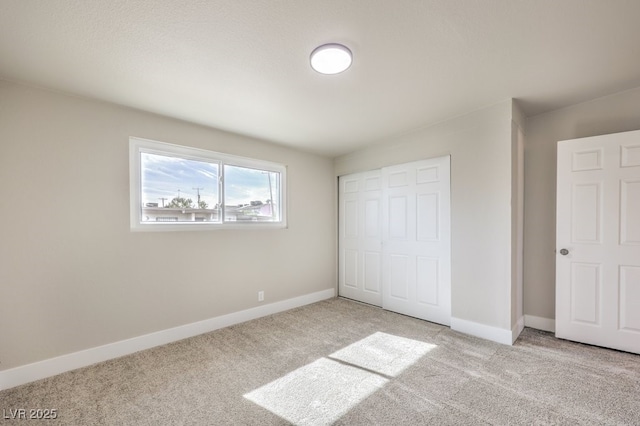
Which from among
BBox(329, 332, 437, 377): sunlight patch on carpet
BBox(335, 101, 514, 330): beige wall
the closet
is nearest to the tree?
BBox(329, 332, 437, 377): sunlight patch on carpet

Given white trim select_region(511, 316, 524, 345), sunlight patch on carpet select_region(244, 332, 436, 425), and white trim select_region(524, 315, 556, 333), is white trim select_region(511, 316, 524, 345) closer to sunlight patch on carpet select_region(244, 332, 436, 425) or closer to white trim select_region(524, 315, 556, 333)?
white trim select_region(524, 315, 556, 333)

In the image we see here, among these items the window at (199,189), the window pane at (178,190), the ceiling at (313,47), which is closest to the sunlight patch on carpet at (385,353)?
the window at (199,189)

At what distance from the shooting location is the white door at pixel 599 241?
8.22ft

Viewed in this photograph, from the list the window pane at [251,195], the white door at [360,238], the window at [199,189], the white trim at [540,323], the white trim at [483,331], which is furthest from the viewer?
the white door at [360,238]

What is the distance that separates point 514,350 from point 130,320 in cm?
376

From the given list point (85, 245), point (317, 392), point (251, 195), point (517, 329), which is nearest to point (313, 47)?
point (251, 195)

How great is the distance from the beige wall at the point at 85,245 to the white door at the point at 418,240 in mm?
2117

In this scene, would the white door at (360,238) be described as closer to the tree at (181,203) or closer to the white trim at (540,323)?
the white trim at (540,323)

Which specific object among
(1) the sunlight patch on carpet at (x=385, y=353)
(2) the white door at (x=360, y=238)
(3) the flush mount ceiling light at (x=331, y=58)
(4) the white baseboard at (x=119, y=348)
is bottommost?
(1) the sunlight patch on carpet at (x=385, y=353)

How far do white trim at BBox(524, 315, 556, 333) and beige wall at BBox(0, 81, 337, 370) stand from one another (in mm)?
3472

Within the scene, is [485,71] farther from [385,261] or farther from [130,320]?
[130,320]

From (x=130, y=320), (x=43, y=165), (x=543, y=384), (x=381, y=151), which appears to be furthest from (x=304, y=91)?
(x=543, y=384)

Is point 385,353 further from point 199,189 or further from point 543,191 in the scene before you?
point 199,189

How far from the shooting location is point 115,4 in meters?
1.44
